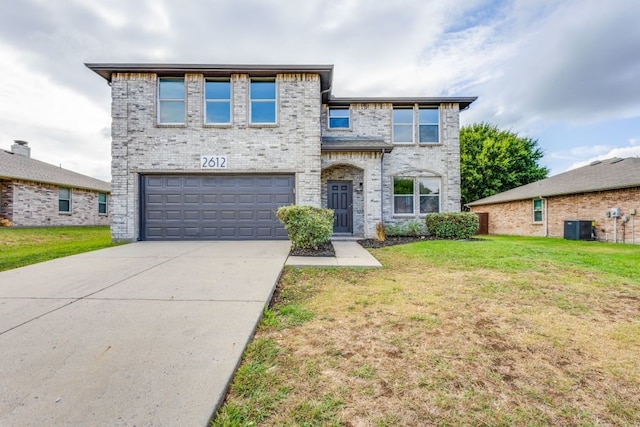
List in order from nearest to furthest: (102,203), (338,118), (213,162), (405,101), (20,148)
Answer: (213,162) → (405,101) → (338,118) → (20,148) → (102,203)

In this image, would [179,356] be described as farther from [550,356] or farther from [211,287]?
[550,356]

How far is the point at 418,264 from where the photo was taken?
6207mm

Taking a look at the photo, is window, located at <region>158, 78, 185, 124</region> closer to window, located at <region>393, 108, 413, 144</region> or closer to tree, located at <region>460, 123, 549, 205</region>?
window, located at <region>393, 108, 413, 144</region>

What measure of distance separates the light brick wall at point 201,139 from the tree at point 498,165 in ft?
66.6

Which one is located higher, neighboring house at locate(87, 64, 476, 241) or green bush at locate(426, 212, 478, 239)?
neighboring house at locate(87, 64, 476, 241)

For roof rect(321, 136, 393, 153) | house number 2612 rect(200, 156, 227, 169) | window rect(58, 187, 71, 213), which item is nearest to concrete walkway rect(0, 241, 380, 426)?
house number 2612 rect(200, 156, 227, 169)

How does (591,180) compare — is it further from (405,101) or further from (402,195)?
(405,101)

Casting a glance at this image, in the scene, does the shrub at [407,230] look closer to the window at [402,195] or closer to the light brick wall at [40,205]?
the window at [402,195]

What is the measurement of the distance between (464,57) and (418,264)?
10283 mm

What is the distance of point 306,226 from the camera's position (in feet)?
23.0

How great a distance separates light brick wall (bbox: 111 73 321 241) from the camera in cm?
956

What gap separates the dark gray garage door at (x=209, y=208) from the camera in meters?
9.68

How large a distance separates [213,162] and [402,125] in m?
8.30

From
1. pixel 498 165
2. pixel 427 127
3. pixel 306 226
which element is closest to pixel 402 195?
pixel 427 127
